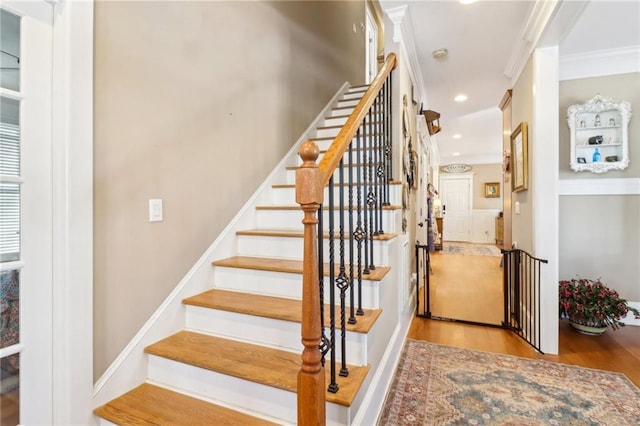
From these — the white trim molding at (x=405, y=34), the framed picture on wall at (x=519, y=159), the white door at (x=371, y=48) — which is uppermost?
the white door at (x=371, y=48)

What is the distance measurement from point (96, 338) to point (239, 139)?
145cm

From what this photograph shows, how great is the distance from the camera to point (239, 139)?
A: 2240 mm

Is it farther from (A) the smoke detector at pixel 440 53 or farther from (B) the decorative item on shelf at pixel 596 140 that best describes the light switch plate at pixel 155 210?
(B) the decorative item on shelf at pixel 596 140

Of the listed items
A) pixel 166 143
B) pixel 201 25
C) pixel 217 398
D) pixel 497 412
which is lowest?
pixel 497 412

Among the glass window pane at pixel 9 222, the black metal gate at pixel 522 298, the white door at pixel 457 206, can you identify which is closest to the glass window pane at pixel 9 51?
the glass window pane at pixel 9 222

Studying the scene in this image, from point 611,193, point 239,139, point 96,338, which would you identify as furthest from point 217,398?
point 611,193

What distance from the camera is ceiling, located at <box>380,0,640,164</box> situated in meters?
2.27

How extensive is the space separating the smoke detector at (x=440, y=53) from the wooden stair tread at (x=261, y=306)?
8.44ft

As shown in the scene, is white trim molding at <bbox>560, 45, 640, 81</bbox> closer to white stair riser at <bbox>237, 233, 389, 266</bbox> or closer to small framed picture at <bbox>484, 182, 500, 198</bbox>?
white stair riser at <bbox>237, 233, 389, 266</bbox>

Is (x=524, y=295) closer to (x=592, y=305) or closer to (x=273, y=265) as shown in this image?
(x=592, y=305)

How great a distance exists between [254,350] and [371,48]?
19.7 feet

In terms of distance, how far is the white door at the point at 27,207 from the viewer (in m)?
1.12

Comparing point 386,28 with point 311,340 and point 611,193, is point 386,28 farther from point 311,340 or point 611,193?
point 611,193

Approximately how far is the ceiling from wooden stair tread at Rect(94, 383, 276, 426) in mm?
2731
